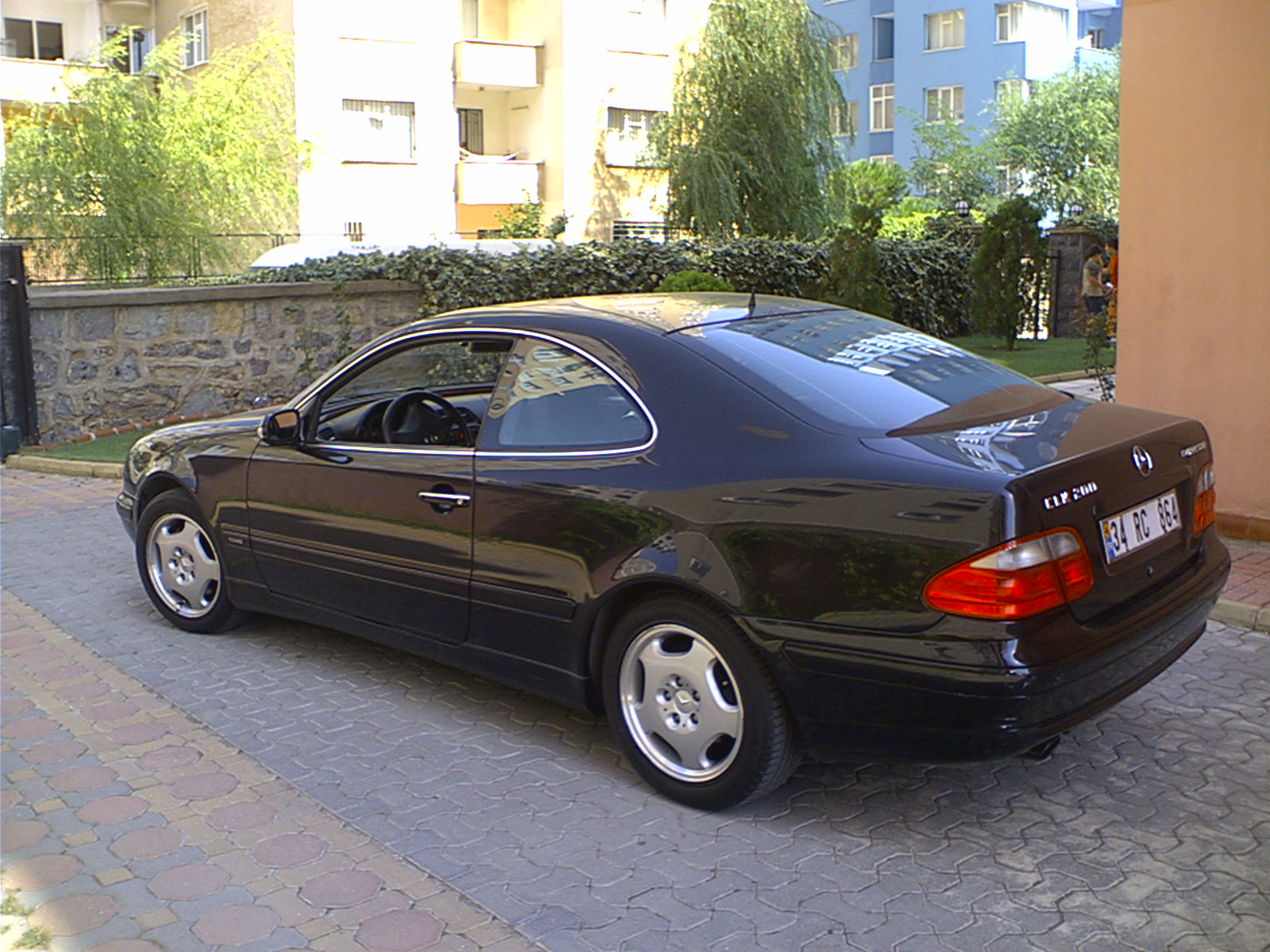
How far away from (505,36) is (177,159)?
70.9 ft

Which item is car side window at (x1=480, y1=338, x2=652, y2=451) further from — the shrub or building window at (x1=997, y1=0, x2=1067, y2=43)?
building window at (x1=997, y1=0, x2=1067, y2=43)

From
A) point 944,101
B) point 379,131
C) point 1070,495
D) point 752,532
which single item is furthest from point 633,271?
point 944,101

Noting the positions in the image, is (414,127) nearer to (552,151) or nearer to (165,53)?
(552,151)

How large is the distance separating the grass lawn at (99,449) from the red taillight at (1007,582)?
379 inches

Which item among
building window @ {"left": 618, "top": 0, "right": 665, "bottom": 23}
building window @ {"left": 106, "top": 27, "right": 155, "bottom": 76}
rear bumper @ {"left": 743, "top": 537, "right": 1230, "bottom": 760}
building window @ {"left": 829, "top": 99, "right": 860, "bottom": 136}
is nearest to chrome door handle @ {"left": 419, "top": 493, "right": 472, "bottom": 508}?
rear bumper @ {"left": 743, "top": 537, "right": 1230, "bottom": 760}

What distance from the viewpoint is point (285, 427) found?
19.0ft

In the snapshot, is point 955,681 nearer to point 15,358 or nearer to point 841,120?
point 15,358

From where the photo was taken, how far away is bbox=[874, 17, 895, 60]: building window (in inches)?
2362

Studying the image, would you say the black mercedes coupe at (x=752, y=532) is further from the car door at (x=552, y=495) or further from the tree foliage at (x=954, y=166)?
the tree foliage at (x=954, y=166)

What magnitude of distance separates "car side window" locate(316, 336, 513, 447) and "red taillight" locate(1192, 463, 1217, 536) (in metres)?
2.50

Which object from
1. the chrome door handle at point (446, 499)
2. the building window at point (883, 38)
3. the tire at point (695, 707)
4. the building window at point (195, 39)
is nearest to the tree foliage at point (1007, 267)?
the chrome door handle at point (446, 499)

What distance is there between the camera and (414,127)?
36.2 m

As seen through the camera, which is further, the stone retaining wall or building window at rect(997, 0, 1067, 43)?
building window at rect(997, 0, 1067, 43)

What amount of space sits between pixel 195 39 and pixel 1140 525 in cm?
3702
